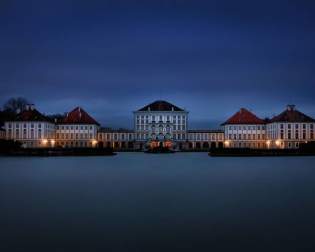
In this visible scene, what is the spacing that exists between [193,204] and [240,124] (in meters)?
69.3

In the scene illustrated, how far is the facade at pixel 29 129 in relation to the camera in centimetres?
7144

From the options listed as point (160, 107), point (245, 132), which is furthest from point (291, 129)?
point (160, 107)

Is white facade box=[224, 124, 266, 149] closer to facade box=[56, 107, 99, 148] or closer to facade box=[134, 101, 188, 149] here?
facade box=[134, 101, 188, 149]

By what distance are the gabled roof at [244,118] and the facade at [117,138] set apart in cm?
1815

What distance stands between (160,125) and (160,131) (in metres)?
1.13

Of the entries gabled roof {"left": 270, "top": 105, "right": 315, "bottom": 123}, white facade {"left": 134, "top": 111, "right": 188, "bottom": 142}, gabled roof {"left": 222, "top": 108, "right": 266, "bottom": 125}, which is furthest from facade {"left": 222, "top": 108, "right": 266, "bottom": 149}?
white facade {"left": 134, "top": 111, "right": 188, "bottom": 142}

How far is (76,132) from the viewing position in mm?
77562

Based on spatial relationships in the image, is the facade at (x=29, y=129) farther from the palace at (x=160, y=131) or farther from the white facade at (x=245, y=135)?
the white facade at (x=245, y=135)

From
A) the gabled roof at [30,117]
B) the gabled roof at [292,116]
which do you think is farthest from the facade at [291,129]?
the gabled roof at [30,117]

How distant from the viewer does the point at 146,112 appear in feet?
267

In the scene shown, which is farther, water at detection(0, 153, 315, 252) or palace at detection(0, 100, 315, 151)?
palace at detection(0, 100, 315, 151)

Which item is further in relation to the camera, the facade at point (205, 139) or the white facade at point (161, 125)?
the facade at point (205, 139)

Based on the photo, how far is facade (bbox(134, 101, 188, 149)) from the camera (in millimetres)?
A: 81375

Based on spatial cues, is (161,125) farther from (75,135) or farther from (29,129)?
(29,129)
